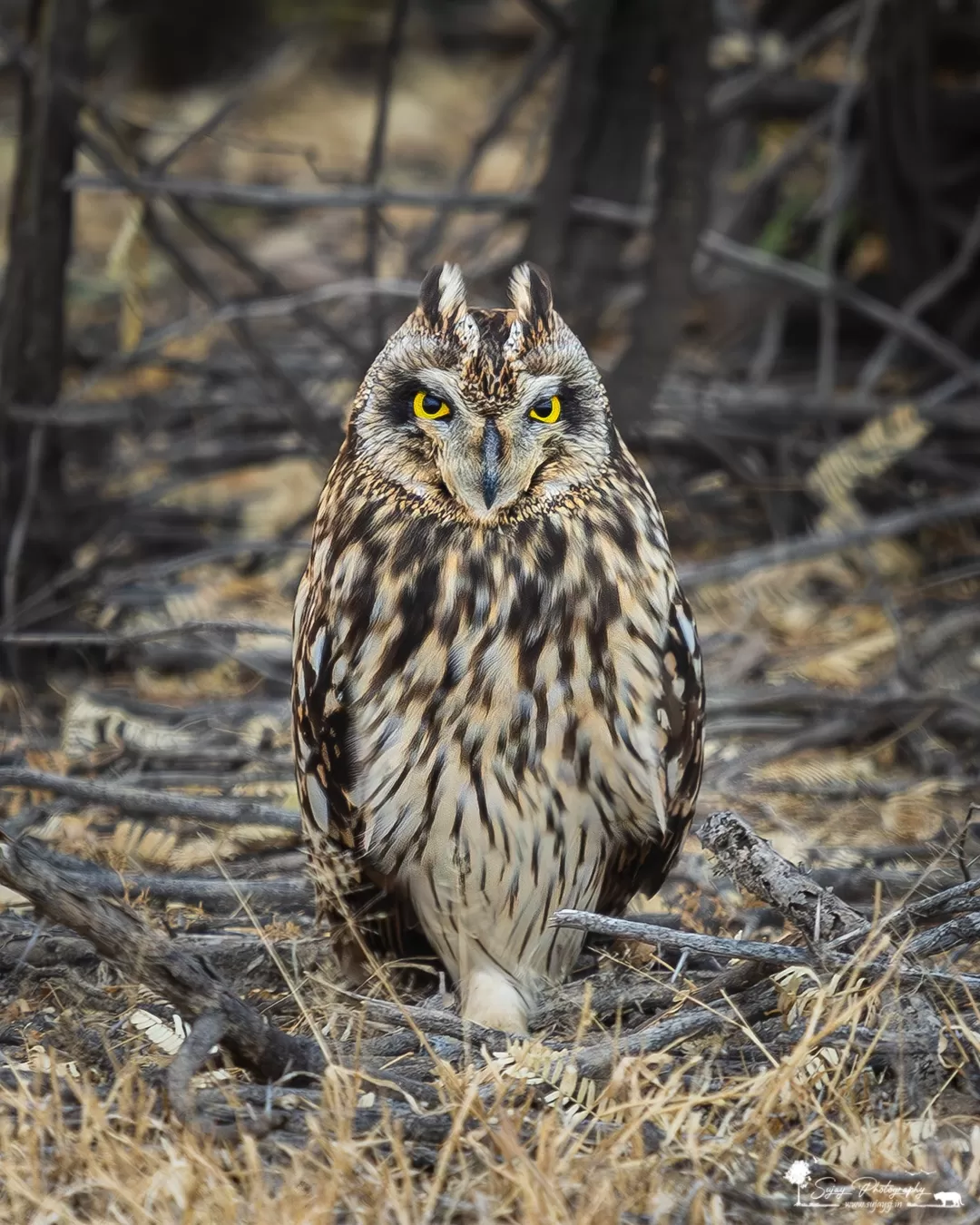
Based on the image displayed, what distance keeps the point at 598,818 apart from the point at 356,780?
479mm

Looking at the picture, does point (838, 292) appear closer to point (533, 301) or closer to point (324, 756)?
point (533, 301)

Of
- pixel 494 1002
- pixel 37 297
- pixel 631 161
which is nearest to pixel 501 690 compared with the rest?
pixel 494 1002

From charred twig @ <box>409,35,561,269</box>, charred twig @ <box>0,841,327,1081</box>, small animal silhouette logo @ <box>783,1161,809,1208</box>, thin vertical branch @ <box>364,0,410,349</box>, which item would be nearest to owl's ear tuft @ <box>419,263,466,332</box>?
charred twig @ <box>0,841,327,1081</box>

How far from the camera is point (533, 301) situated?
2922 millimetres

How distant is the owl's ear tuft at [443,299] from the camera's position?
2.86m

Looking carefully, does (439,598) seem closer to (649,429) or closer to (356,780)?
(356,780)

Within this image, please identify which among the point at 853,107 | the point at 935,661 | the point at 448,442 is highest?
the point at 853,107

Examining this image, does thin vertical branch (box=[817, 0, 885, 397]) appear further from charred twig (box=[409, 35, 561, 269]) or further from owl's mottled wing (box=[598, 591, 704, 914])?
owl's mottled wing (box=[598, 591, 704, 914])

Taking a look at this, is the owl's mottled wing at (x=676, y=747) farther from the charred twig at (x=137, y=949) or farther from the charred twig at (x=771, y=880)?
the charred twig at (x=137, y=949)

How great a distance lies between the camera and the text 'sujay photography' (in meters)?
2.40

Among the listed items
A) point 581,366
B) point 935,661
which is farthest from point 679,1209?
point 935,661

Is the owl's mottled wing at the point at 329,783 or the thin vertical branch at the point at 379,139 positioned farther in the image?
the thin vertical branch at the point at 379,139

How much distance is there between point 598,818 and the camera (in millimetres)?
3064

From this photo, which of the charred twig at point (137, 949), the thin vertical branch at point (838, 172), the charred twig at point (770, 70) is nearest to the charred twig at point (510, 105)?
the charred twig at point (770, 70)
